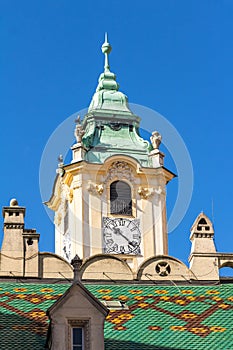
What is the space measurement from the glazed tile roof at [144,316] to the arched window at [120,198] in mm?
17188

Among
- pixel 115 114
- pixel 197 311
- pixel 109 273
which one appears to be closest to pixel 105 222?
pixel 115 114

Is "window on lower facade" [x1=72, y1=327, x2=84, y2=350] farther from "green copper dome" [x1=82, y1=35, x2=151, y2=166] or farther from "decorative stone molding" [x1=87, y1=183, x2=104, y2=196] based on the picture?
"green copper dome" [x1=82, y1=35, x2=151, y2=166]

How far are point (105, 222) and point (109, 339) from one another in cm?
2597

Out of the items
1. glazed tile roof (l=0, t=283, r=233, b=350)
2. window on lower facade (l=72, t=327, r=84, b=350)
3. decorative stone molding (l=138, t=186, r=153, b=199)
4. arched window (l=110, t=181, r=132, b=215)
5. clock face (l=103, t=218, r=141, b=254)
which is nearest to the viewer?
window on lower facade (l=72, t=327, r=84, b=350)

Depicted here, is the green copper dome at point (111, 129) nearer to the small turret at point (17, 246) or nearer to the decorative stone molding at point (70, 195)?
the decorative stone molding at point (70, 195)

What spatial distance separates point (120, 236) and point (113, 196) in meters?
2.01

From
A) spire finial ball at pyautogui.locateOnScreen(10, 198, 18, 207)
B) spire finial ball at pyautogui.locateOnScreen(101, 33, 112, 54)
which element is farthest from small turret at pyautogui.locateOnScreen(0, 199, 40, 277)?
spire finial ball at pyautogui.locateOnScreen(101, 33, 112, 54)

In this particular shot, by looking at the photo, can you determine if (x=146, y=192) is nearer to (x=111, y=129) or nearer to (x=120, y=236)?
(x=120, y=236)

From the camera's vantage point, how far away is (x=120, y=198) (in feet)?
228

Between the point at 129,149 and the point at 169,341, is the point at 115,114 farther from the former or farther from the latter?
the point at 169,341

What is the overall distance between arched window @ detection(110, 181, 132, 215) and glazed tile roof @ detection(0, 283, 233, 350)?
17188 millimetres

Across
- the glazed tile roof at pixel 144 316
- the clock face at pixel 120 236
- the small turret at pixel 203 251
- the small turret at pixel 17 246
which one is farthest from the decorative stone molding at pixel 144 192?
the glazed tile roof at pixel 144 316

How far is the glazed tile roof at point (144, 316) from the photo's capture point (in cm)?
4306

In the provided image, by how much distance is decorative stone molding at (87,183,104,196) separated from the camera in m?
69.2
